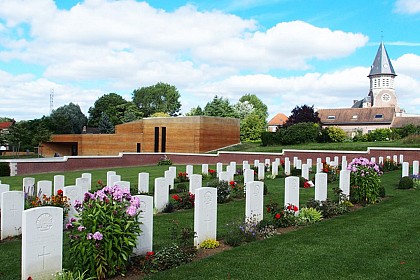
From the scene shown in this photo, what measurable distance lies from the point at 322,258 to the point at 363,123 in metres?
70.8

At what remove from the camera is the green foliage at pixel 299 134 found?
4219cm

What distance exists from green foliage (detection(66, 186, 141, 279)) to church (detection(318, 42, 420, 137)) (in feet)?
198

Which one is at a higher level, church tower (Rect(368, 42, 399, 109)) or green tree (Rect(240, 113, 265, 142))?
church tower (Rect(368, 42, 399, 109))

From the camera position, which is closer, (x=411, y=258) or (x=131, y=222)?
(x=131, y=222)

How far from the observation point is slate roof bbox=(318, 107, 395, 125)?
237 feet

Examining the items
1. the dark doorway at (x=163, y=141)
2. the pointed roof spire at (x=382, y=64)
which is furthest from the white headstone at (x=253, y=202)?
the pointed roof spire at (x=382, y=64)

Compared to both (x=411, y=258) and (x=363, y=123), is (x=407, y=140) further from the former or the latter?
(x=363, y=123)

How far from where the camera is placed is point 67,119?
6938 centimetres

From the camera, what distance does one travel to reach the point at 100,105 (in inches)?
3241

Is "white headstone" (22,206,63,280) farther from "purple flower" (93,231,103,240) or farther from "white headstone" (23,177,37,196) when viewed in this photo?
"white headstone" (23,177,37,196)

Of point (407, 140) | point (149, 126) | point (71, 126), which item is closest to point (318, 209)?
point (407, 140)

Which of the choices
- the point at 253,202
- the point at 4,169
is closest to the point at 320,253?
the point at 253,202

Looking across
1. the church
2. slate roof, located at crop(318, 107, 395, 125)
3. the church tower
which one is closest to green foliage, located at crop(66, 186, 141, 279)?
the church

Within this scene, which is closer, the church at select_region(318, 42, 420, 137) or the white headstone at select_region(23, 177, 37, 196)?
the white headstone at select_region(23, 177, 37, 196)
